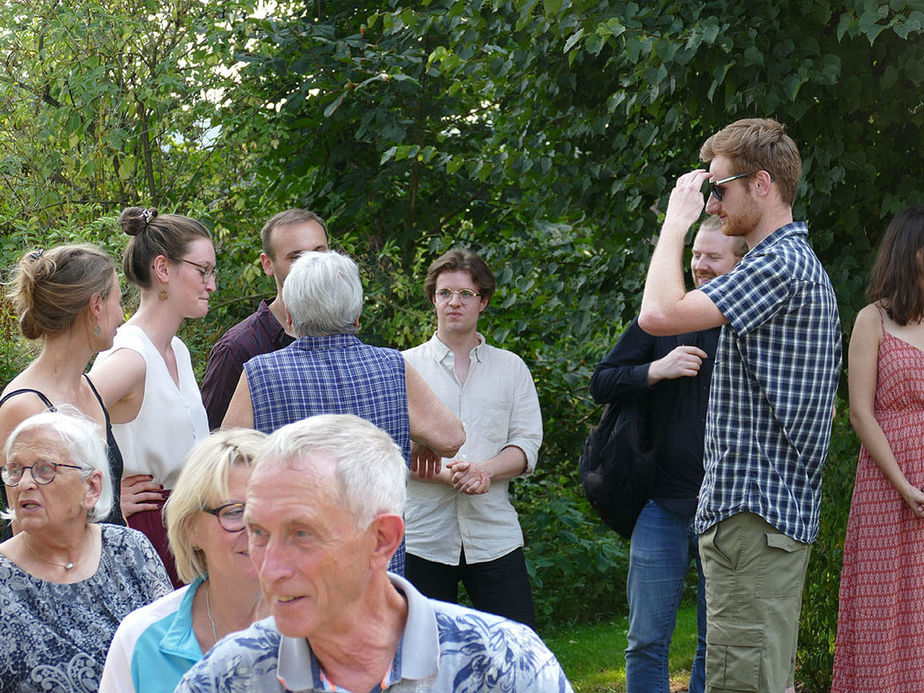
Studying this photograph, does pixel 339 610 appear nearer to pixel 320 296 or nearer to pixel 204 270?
pixel 320 296

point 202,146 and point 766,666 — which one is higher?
point 202,146

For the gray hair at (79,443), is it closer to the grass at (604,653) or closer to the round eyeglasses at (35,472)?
the round eyeglasses at (35,472)

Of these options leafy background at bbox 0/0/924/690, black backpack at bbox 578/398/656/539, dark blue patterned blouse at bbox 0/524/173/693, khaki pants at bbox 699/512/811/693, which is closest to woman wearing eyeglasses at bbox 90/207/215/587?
dark blue patterned blouse at bbox 0/524/173/693

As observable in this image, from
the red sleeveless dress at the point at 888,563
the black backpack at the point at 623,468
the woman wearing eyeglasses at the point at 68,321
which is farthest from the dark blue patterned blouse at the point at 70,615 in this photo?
the red sleeveless dress at the point at 888,563

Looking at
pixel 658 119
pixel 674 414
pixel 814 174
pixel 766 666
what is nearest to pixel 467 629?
pixel 766 666

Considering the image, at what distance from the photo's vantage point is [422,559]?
443 cm

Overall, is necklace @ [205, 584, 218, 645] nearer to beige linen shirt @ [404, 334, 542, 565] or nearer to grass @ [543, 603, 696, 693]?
beige linen shirt @ [404, 334, 542, 565]

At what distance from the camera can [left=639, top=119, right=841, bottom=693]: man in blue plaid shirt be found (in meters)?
3.23

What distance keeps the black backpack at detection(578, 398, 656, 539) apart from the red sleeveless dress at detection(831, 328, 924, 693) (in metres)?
0.81

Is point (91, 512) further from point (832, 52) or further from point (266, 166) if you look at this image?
point (266, 166)

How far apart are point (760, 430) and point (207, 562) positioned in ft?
5.48

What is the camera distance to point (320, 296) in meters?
3.37

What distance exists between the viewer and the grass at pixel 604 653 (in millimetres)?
5734

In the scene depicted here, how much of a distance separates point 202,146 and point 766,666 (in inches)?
201
